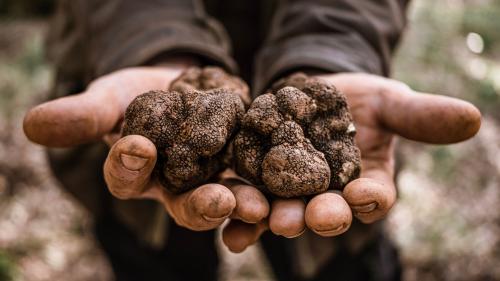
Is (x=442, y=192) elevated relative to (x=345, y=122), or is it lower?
lower

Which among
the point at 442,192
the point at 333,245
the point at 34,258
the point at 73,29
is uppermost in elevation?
the point at 73,29

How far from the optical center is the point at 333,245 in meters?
2.21

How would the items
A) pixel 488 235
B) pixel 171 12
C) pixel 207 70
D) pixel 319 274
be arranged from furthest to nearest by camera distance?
pixel 488 235 < pixel 319 274 < pixel 171 12 < pixel 207 70

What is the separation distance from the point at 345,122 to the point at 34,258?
107 inches

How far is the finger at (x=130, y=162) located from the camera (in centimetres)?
130

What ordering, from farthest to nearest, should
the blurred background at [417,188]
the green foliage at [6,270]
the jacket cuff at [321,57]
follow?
1. the blurred background at [417,188]
2. the green foliage at [6,270]
3. the jacket cuff at [321,57]

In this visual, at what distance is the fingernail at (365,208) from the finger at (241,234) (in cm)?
28

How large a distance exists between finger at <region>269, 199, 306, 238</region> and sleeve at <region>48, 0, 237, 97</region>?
0.84 meters

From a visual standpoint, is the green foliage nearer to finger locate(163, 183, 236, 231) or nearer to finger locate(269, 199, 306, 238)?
finger locate(163, 183, 236, 231)

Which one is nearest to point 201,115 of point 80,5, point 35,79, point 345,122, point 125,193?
point 125,193

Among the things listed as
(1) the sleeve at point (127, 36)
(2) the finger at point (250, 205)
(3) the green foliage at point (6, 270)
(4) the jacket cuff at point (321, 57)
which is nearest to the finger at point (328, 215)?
(2) the finger at point (250, 205)

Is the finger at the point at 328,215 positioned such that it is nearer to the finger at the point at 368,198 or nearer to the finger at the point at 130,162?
the finger at the point at 368,198

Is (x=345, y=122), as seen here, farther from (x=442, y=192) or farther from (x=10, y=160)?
(x=10, y=160)

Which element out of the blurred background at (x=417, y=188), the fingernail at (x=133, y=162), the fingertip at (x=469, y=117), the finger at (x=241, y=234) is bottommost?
the blurred background at (x=417, y=188)
